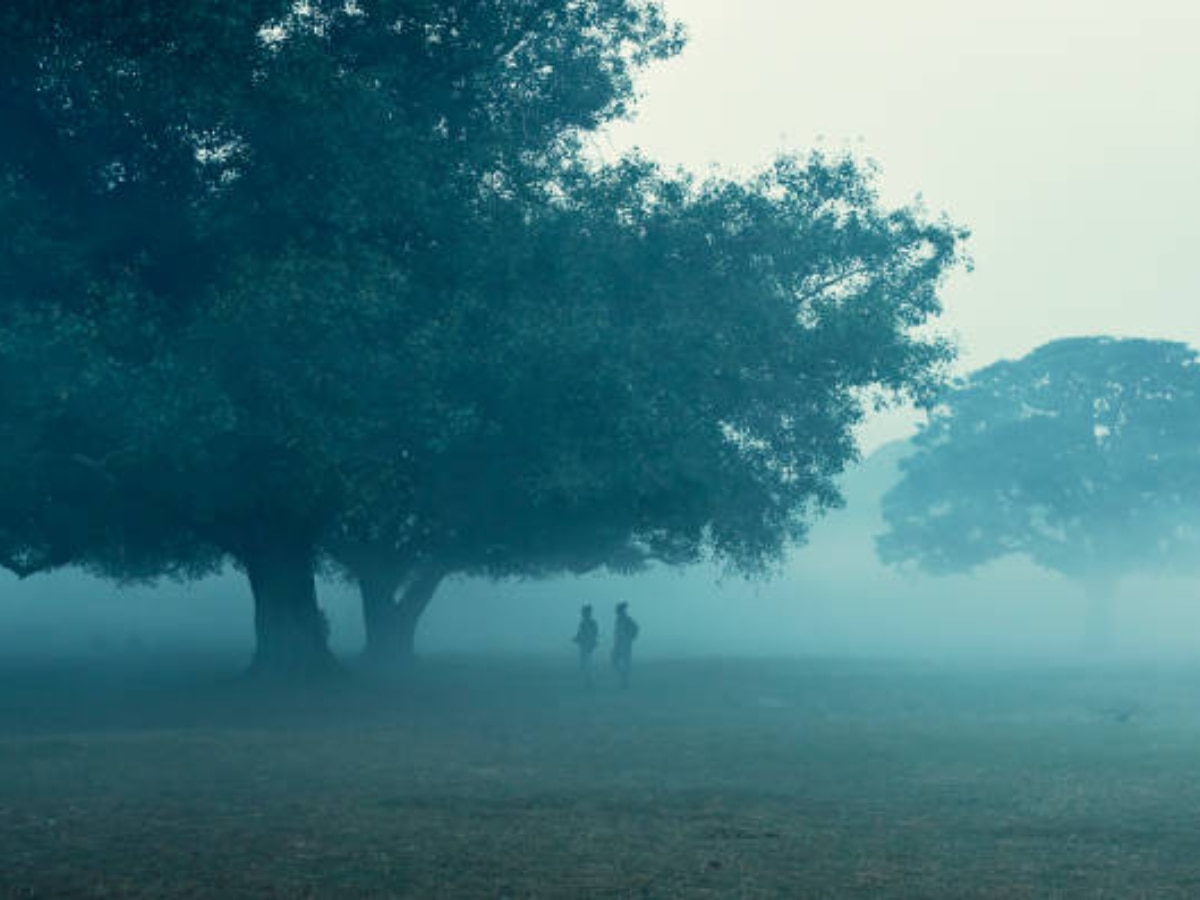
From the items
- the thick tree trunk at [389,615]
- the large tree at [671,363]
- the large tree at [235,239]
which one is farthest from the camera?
the thick tree trunk at [389,615]

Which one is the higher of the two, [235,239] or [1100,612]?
[235,239]

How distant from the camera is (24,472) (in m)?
23.9

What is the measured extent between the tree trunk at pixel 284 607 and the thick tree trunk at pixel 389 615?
840cm

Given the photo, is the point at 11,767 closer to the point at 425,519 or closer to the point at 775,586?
the point at 425,519

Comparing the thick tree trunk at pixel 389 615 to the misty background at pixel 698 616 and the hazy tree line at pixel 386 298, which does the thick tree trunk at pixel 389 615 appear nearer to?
the hazy tree line at pixel 386 298

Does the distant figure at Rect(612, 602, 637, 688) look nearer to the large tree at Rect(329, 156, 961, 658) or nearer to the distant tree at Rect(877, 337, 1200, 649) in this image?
the large tree at Rect(329, 156, 961, 658)

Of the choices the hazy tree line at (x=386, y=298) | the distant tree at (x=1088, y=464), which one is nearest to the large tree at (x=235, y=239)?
the hazy tree line at (x=386, y=298)

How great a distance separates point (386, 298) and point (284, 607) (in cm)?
1035

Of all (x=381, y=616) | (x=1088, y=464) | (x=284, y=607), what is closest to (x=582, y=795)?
(x=284, y=607)

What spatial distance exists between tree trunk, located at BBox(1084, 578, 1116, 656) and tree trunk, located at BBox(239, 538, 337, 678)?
47.4m

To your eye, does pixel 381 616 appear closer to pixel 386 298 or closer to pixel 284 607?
pixel 284 607

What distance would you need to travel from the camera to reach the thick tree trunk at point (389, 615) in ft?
130

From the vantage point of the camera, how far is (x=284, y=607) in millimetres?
30688

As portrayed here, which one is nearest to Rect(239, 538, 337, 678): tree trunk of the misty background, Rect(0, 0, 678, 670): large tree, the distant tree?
Rect(0, 0, 678, 670): large tree
